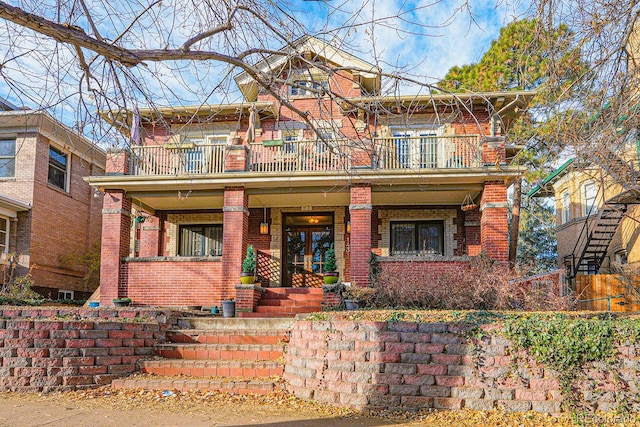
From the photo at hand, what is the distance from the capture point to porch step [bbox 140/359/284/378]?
7.88m

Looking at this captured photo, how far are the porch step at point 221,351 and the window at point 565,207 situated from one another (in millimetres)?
17701

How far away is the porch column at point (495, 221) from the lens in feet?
42.5

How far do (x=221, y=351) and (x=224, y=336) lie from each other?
2.09 ft

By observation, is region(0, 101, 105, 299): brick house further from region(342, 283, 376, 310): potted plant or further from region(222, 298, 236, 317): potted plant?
region(342, 283, 376, 310): potted plant

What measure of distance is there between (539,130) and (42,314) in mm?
8954

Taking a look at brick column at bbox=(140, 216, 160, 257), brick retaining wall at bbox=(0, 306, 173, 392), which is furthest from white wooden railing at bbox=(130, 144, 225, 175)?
brick retaining wall at bbox=(0, 306, 173, 392)

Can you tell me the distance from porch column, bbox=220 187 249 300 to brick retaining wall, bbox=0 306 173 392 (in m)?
5.12

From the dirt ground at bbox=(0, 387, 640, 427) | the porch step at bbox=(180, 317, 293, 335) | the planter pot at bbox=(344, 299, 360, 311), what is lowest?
the dirt ground at bbox=(0, 387, 640, 427)

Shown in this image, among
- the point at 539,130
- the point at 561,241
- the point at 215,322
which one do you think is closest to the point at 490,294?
the point at 539,130

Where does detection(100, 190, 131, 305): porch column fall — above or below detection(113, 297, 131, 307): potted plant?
above

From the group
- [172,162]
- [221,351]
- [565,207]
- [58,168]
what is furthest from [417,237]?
[58,168]

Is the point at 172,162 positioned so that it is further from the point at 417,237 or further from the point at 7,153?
the point at 417,237

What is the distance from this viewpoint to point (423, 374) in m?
6.53

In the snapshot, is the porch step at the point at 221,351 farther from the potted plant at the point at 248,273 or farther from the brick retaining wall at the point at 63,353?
the potted plant at the point at 248,273
